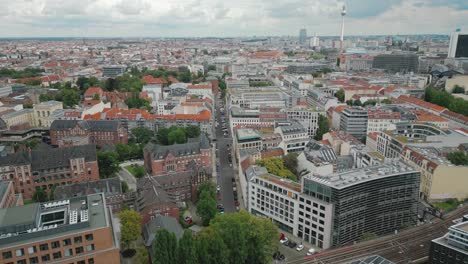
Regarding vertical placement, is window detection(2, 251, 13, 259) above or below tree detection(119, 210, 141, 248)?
above

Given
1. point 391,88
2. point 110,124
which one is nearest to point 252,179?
point 110,124

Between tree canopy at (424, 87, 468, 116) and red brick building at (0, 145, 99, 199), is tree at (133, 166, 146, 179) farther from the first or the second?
tree canopy at (424, 87, 468, 116)

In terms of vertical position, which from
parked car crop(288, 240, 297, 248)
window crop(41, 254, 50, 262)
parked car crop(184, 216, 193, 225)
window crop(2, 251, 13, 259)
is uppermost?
window crop(2, 251, 13, 259)

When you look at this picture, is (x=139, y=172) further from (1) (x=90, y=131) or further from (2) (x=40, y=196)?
(1) (x=90, y=131)

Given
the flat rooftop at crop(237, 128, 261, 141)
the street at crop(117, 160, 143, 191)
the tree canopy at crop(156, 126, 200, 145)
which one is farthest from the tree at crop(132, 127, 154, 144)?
the flat rooftop at crop(237, 128, 261, 141)

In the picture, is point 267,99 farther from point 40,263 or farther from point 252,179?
point 40,263

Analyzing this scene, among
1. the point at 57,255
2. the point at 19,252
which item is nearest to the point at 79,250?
the point at 57,255

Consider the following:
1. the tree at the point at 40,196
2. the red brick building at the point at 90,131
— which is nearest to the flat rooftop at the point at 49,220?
the tree at the point at 40,196

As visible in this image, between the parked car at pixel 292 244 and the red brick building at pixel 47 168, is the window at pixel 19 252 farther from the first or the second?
the red brick building at pixel 47 168
